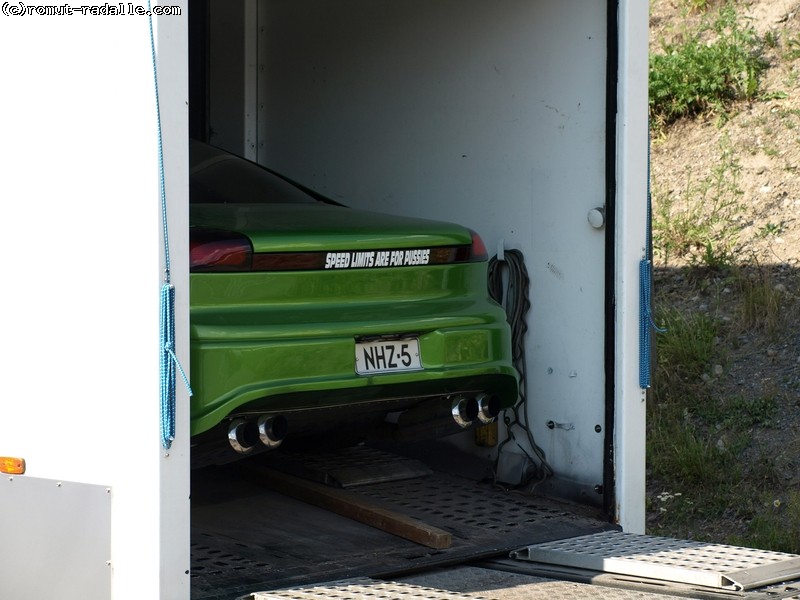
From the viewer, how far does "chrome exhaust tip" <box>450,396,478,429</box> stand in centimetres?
491

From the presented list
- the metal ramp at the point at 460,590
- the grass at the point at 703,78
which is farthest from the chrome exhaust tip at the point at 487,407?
the grass at the point at 703,78

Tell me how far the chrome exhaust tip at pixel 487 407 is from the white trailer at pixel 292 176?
396mm

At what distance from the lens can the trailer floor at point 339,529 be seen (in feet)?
13.7

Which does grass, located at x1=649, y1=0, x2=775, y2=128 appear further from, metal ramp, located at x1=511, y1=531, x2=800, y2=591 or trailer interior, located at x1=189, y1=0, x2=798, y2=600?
metal ramp, located at x1=511, y1=531, x2=800, y2=591

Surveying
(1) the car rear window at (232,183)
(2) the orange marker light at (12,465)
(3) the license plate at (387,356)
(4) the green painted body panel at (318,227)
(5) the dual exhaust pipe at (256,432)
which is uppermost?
(1) the car rear window at (232,183)

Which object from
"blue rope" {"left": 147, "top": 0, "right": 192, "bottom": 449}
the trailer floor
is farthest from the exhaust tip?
"blue rope" {"left": 147, "top": 0, "right": 192, "bottom": 449}

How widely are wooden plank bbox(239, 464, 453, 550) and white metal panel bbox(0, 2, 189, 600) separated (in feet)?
4.00

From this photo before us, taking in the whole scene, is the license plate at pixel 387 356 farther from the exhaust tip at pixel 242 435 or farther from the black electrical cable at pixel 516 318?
the black electrical cable at pixel 516 318

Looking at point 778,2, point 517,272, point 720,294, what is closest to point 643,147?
point 517,272

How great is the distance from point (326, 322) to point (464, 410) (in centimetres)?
86

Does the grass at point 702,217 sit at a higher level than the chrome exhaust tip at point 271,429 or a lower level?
higher

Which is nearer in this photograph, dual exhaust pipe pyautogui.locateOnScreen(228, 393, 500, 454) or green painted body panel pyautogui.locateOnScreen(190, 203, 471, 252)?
dual exhaust pipe pyautogui.locateOnScreen(228, 393, 500, 454)

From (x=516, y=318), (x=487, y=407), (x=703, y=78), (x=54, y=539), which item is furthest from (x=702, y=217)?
(x=54, y=539)

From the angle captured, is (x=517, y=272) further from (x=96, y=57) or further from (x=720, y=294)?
(x=720, y=294)
